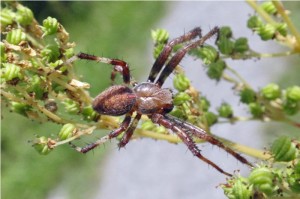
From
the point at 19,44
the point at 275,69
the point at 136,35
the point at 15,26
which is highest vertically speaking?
the point at 136,35

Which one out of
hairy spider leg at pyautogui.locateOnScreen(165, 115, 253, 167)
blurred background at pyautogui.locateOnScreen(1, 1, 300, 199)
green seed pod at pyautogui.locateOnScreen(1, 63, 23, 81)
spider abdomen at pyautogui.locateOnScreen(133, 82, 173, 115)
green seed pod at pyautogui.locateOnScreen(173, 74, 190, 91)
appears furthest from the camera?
blurred background at pyautogui.locateOnScreen(1, 1, 300, 199)

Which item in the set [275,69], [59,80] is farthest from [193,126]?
[275,69]

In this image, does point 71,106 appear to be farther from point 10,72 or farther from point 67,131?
point 10,72

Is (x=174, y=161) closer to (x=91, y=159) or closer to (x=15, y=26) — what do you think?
(x=91, y=159)

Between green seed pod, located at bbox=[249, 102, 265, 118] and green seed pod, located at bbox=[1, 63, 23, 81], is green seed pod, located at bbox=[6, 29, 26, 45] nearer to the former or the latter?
green seed pod, located at bbox=[1, 63, 23, 81]

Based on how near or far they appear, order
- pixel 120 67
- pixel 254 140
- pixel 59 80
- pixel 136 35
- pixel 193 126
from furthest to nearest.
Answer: pixel 136 35
pixel 254 140
pixel 120 67
pixel 193 126
pixel 59 80

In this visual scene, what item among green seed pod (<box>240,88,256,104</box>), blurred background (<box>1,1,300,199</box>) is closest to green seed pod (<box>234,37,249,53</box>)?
green seed pod (<box>240,88,256,104</box>)

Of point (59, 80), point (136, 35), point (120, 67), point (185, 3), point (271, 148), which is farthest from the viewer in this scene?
point (185, 3)

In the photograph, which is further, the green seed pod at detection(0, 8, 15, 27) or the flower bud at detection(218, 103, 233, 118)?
the flower bud at detection(218, 103, 233, 118)
